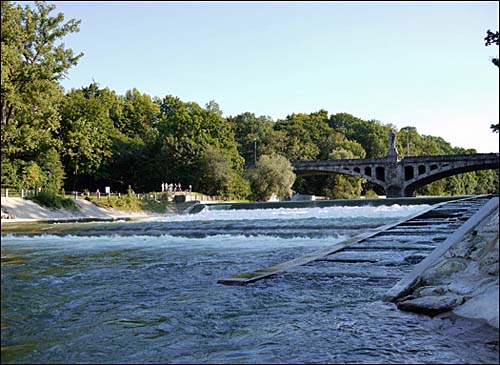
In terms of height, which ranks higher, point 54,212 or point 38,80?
point 38,80

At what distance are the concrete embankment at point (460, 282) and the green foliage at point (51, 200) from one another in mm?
30645

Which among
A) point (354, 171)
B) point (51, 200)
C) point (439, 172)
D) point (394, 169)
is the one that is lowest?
point (51, 200)

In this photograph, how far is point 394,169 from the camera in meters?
65.9

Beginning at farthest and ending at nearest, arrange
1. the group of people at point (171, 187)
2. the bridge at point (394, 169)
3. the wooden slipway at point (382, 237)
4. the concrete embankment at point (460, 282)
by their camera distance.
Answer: the bridge at point (394, 169) < the group of people at point (171, 187) < the wooden slipway at point (382, 237) < the concrete embankment at point (460, 282)

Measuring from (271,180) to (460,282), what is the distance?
52048 millimetres

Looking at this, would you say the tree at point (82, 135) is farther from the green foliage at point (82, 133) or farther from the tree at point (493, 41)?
the tree at point (493, 41)

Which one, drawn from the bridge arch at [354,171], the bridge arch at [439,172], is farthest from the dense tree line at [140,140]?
the bridge arch at [439,172]

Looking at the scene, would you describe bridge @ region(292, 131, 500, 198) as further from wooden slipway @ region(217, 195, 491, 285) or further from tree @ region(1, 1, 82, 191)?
wooden slipway @ region(217, 195, 491, 285)

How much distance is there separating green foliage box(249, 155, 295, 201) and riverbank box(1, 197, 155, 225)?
20468 mm

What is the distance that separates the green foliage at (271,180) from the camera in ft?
189

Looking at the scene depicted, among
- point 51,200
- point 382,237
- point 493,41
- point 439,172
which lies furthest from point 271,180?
point 493,41

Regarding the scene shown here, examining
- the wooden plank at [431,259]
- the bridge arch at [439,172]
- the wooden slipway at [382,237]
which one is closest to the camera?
the wooden plank at [431,259]

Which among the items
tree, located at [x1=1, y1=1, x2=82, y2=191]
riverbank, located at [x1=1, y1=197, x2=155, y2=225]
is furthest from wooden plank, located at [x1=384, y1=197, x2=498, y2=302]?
tree, located at [x1=1, y1=1, x2=82, y2=191]

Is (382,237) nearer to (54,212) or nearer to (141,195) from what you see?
(54,212)
